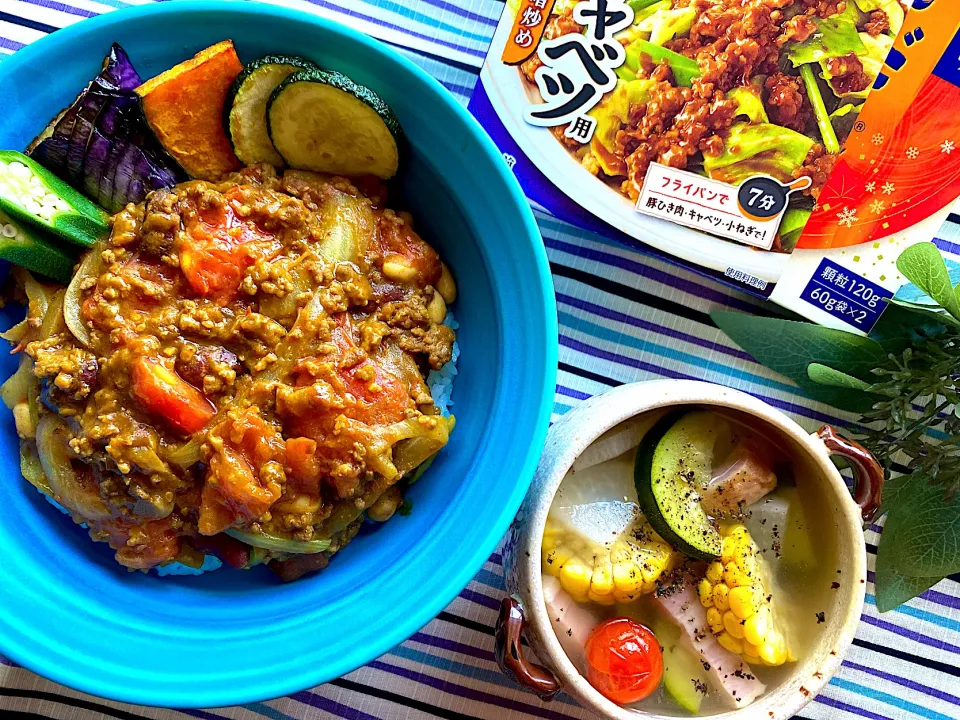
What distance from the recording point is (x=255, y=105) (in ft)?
5.08

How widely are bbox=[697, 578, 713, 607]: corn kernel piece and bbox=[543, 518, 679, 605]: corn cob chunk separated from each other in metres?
0.09

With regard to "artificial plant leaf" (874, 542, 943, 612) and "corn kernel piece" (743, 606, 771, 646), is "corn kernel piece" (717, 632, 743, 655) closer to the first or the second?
"corn kernel piece" (743, 606, 771, 646)

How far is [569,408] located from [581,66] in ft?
2.97

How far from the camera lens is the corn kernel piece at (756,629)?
1670 mm

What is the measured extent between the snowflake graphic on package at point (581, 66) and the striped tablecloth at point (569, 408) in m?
0.23

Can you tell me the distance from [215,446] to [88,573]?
53cm

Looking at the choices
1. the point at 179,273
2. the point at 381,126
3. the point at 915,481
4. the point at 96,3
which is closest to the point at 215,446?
the point at 179,273

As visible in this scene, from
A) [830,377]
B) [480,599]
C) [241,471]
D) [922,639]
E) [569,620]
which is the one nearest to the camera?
[241,471]

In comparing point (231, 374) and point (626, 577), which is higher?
point (231, 374)

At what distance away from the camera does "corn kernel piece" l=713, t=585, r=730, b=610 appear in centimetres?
171

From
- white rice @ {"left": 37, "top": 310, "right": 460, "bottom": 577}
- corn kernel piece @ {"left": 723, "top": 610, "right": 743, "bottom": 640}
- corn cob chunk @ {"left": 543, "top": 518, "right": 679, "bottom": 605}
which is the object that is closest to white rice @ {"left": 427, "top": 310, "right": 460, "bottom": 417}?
white rice @ {"left": 37, "top": 310, "right": 460, "bottom": 577}

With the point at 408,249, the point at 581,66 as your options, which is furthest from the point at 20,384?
the point at 581,66

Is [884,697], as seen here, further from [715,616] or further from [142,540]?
[142,540]

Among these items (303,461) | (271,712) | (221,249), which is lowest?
(271,712)
